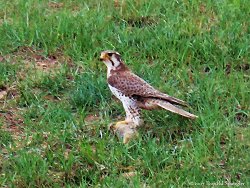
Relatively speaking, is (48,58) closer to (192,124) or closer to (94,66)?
(94,66)

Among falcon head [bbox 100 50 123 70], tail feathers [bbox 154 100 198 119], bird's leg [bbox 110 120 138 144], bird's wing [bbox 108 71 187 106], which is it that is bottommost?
bird's leg [bbox 110 120 138 144]

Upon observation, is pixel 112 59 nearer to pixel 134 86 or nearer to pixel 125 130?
pixel 134 86

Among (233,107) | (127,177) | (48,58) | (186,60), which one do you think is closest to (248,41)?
(186,60)

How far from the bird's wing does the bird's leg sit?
9.7 inches

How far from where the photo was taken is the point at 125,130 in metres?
6.38

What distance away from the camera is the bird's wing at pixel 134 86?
6445 millimetres

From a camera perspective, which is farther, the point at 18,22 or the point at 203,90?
the point at 18,22

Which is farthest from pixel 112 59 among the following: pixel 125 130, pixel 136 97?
pixel 125 130

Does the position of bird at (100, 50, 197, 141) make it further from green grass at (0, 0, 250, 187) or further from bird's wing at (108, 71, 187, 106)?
green grass at (0, 0, 250, 187)

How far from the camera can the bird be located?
253 inches

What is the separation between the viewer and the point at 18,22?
825 cm

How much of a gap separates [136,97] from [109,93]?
576 millimetres

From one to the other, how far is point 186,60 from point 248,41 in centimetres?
66

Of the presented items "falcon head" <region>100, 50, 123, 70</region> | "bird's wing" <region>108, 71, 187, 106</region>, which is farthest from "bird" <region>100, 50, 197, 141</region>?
"falcon head" <region>100, 50, 123, 70</region>
